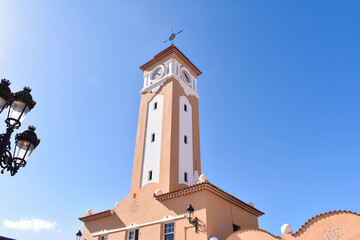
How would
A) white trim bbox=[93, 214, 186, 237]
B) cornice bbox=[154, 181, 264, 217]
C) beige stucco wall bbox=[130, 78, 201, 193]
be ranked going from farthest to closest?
beige stucco wall bbox=[130, 78, 201, 193] → white trim bbox=[93, 214, 186, 237] → cornice bbox=[154, 181, 264, 217]

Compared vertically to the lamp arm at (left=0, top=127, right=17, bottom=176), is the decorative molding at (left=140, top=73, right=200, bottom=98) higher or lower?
higher

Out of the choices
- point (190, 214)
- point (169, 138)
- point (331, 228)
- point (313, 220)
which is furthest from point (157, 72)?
point (331, 228)

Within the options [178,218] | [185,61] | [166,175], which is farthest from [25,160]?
[185,61]

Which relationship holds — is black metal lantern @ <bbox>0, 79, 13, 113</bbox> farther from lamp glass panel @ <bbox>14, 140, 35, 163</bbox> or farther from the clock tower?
the clock tower

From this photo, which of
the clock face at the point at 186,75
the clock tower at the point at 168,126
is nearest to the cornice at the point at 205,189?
the clock tower at the point at 168,126

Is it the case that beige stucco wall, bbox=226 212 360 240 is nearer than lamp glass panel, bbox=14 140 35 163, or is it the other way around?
lamp glass panel, bbox=14 140 35 163

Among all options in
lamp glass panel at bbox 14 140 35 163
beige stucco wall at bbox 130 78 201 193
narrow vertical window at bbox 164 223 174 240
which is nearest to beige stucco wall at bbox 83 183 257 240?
narrow vertical window at bbox 164 223 174 240

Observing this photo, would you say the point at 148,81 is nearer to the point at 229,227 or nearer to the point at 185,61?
the point at 185,61

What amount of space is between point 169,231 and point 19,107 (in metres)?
10.7

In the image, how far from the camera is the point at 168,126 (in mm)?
18766

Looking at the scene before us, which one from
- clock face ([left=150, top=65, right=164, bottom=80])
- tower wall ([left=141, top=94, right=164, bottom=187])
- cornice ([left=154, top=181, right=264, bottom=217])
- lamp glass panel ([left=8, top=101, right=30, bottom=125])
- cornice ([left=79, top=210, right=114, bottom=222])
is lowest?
lamp glass panel ([left=8, top=101, right=30, bottom=125])

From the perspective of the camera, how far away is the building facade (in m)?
14.1

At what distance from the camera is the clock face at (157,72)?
22703 mm

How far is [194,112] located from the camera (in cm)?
2183
